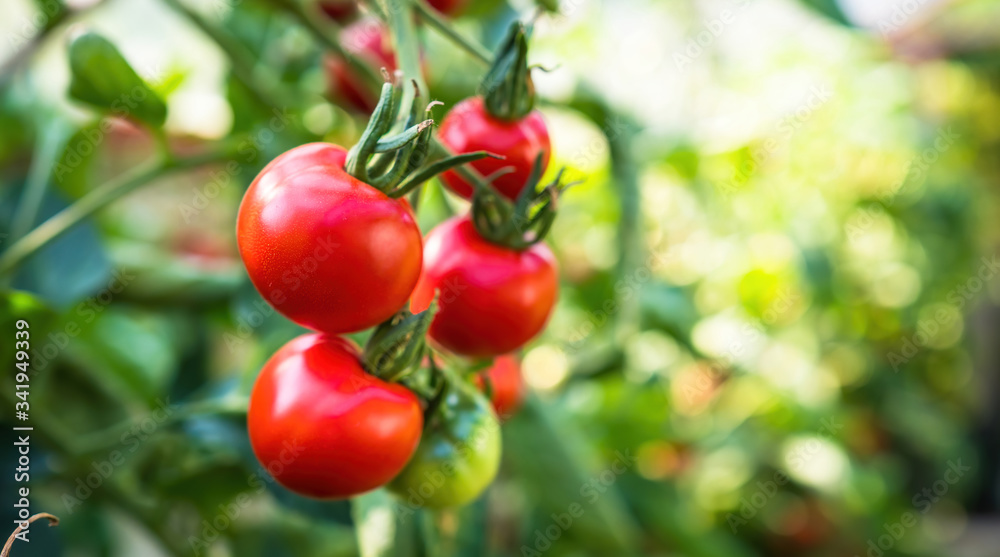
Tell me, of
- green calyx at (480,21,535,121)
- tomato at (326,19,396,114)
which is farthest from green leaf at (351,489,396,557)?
tomato at (326,19,396,114)

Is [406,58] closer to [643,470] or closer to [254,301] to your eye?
[254,301]

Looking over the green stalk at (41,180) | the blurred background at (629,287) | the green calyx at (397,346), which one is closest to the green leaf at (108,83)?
the blurred background at (629,287)

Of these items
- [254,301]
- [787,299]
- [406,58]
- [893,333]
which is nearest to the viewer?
[406,58]

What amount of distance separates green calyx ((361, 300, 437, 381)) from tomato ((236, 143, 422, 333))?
2 cm

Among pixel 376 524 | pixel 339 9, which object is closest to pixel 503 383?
pixel 376 524

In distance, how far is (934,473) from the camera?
1549 mm

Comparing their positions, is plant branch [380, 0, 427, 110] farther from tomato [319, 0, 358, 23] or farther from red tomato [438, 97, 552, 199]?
tomato [319, 0, 358, 23]

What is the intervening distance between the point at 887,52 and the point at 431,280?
5.11ft

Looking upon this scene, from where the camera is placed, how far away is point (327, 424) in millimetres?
315

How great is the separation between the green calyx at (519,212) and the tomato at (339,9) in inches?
15.3

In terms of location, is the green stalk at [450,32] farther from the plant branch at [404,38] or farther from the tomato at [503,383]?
the tomato at [503,383]

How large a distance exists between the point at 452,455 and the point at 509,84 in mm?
185

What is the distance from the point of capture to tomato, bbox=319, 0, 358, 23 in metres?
0.68

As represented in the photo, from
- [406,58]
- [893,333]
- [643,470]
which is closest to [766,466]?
[643,470]
